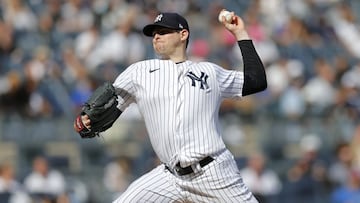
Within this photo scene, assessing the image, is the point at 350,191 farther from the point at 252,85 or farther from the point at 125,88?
the point at 125,88

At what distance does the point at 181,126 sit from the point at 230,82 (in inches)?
18.3

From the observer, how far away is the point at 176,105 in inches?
227

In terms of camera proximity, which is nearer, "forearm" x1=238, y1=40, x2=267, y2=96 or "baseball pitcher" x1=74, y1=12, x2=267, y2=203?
"baseball pitcher" x1=74, y1=12, x2=267, y2=203

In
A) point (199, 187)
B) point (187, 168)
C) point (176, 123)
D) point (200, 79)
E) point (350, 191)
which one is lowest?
point (350, 191)

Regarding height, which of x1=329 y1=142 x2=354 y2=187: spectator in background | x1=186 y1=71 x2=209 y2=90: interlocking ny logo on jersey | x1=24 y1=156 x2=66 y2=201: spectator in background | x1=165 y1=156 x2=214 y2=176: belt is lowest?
x1=329 y1=142 x2=354 y2=187: spectator in background

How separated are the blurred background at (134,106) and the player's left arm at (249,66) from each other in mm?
3989

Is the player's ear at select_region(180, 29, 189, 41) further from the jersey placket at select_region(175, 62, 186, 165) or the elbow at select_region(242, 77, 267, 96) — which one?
the elbow at select_region(242, 77, 267, 96)

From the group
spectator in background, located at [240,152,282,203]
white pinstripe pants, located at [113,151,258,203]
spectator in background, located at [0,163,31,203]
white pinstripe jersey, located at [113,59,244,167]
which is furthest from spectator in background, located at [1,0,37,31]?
white pinstripe pants, located at [113,151,258,203]

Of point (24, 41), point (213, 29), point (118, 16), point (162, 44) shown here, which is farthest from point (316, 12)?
point (162, 44)

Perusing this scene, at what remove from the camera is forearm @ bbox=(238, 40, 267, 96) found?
604 centimetres

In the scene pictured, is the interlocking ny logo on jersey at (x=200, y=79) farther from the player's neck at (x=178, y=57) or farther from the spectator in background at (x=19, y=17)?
the spectator in background at (x=19, y=17)

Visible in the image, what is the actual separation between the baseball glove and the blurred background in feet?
12.6

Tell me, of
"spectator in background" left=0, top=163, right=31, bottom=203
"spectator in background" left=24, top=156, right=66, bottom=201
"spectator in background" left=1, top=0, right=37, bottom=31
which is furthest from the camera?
"spectator in background" left=1, top=0, right=37, bottom=31

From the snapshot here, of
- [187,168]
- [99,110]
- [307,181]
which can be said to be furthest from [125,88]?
[307,181]
